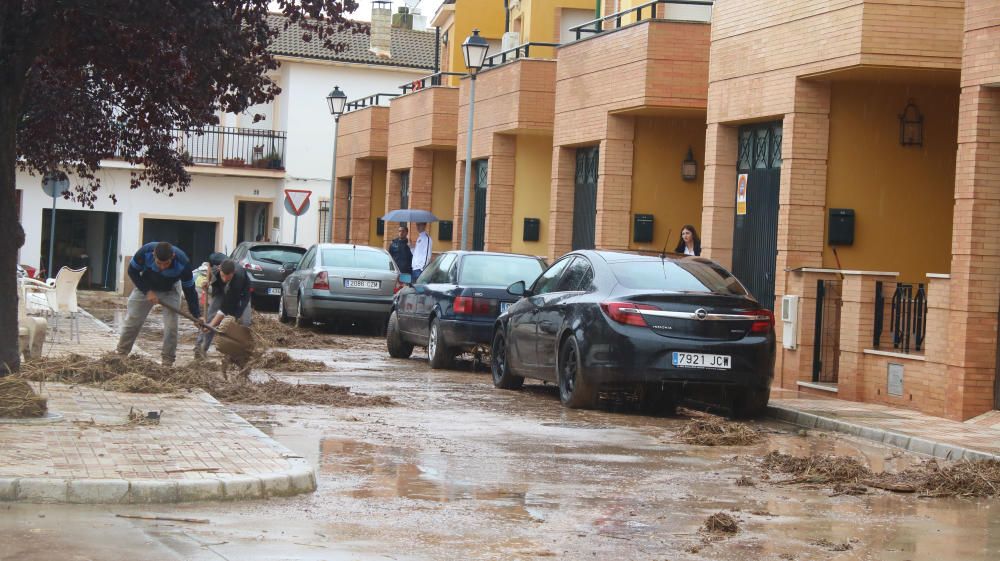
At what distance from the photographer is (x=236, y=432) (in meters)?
11.0

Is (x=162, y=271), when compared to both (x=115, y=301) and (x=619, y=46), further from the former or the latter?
(x=115, y=301)

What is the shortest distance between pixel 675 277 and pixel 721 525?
21.9 feet

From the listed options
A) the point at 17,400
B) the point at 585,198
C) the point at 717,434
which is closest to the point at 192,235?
the point at 585,198

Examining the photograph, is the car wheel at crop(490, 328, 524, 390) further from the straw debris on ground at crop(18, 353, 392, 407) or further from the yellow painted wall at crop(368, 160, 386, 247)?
the yellow painted wall at crop(368, 160, 386, 247)

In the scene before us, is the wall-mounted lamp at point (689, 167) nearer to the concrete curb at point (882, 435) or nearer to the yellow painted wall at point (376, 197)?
the concrete curb at point (882, 435)

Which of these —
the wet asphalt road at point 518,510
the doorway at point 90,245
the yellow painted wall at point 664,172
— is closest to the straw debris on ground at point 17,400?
the wet asphalt road at point 518,510

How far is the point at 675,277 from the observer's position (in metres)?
14.7

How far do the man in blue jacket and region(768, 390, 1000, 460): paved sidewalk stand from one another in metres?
6.55

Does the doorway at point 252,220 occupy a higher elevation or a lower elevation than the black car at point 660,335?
higher

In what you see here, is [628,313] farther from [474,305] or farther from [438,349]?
[438,349]

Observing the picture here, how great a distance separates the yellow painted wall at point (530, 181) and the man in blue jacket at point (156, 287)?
15.7 meters

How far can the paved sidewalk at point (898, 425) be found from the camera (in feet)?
40.0

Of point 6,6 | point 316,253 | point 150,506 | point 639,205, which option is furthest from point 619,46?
point 150,506

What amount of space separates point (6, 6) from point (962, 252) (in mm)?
8970
